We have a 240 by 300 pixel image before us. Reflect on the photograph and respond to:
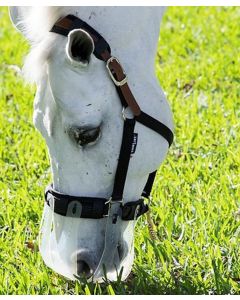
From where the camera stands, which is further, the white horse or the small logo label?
the small logo label

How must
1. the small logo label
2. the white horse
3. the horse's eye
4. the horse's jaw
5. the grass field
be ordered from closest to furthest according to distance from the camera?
1. the horse's eye
2. the white horse
3. the small logo label
4. the horse's jaw
5. the grass field

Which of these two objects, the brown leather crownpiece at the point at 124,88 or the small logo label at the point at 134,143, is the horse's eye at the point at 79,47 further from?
the small logo label at the point at 134,143

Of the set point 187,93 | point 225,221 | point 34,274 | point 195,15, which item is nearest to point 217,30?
point 195,15

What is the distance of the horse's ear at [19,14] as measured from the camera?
3379 millimetres

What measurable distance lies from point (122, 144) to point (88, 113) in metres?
0.22

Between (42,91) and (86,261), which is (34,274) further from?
(42,91)

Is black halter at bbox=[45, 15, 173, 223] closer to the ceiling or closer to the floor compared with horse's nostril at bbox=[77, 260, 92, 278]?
closer to the ceiling

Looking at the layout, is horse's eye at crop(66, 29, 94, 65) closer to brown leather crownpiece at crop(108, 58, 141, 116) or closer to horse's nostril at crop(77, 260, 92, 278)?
brown leather crownpiece at crop(108, 58, 141, 116)

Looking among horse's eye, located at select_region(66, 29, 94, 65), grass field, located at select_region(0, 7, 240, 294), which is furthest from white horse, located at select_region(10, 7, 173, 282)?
grass field, located at select_region(0, 7, 240, 294)

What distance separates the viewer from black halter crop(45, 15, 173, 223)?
10.5ft

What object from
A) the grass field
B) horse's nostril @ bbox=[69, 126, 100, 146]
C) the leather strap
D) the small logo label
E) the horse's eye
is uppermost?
the horse's eye

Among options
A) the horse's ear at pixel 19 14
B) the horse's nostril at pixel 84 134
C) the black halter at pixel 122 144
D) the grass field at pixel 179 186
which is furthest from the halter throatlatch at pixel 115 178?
the grass field at pixel 179 186

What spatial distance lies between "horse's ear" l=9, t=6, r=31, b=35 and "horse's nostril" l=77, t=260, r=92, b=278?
3.31 ft

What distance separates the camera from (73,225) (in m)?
3.40
